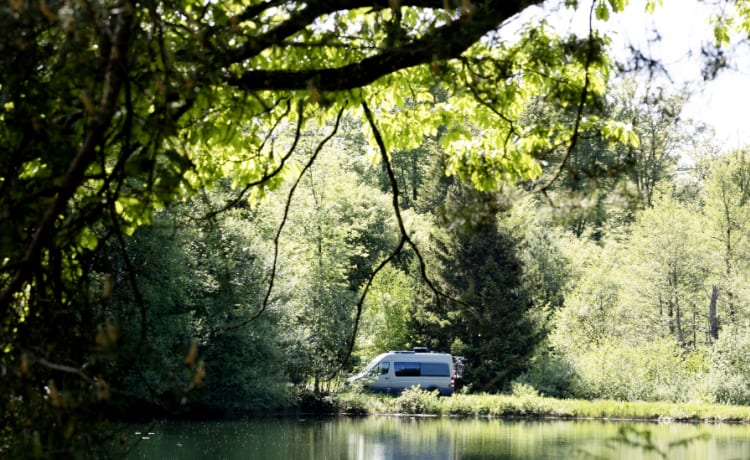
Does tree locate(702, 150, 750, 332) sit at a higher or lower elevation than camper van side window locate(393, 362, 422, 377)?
higher

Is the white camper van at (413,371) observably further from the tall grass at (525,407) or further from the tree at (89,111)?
the tree at (89,111)

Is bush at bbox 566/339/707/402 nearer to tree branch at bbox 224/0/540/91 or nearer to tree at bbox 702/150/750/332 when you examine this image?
tree at bbox 702/150/750/332

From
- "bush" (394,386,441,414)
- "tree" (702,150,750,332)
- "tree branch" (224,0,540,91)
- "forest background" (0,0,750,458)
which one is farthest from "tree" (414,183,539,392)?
"tree branch" (224,0,540,91)

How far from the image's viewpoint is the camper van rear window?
93.9ft

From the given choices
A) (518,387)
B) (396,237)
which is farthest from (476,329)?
(396,237)

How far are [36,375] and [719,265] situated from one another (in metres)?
31.8

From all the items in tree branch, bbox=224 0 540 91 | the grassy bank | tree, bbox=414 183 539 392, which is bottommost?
the grassy bank

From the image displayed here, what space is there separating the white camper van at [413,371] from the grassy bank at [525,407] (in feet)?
3.64

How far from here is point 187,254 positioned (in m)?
21.4

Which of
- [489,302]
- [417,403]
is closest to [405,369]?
[417,403]

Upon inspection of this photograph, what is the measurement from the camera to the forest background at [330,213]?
2844 mm

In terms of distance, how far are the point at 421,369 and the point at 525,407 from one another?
3605mm

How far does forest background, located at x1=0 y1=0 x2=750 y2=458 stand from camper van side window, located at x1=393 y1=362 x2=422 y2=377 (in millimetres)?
1258

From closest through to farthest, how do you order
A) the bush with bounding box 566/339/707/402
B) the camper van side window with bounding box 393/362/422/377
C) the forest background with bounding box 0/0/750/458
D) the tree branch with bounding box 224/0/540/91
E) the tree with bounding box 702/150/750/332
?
the forest background with bounding box 0/0/750/458 → the tree branch with bounding box 224/0/540/91 → the bush with bounding box 566/339/707/402 → the camper van side window with bounding box 393/362/422/377 → the tree with bounding box 702/150/750/332
